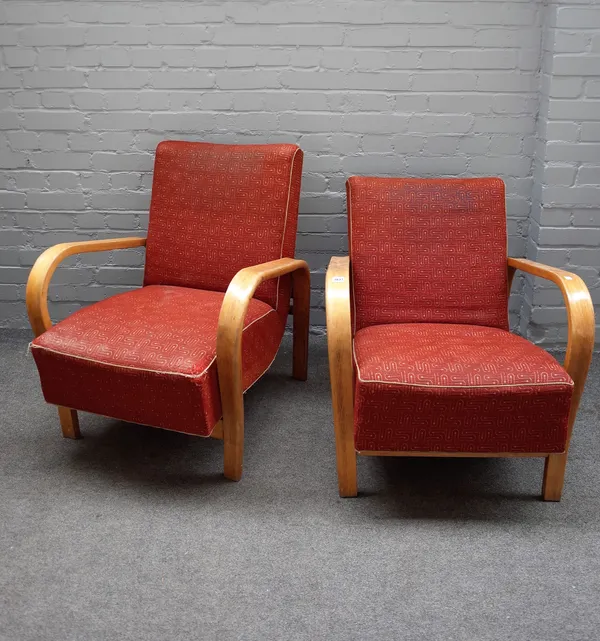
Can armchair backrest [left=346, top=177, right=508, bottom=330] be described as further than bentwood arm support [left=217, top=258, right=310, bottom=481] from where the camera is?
Yes

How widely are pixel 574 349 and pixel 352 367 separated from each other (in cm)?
55

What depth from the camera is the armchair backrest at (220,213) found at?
7.38 feet

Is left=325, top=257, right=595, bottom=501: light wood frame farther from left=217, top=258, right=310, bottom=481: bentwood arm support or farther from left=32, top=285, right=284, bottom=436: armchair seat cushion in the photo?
left=32, top=285, right=284, bottom=436: armchair seat cushion

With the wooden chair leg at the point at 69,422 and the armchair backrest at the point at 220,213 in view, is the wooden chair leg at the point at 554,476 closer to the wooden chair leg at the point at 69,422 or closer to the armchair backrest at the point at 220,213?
the armchair backrest at the point at 220,213

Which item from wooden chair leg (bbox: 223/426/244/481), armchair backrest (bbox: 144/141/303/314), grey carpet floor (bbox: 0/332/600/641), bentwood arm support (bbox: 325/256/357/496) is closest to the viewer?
grey carpet floor (bbox: 0/332/600/641)

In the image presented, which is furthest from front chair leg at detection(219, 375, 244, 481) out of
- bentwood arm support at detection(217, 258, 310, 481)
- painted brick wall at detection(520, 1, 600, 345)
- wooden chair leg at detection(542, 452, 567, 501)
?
painted brick wall at detection(520, 1, 600, 345)

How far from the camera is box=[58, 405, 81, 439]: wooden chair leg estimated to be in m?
2.07

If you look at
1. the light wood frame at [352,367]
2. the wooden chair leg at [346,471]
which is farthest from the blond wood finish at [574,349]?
the wooden chair leg at [346,471]

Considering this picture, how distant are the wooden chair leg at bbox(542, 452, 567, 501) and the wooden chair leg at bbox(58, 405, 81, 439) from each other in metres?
1.37

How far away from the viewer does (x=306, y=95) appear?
2.52m

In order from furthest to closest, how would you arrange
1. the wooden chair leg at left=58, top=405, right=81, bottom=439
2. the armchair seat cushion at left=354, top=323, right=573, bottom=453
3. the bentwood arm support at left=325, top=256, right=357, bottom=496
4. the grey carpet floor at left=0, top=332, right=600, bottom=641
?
the wooden chair leg at left=58, top=405, right=81, bottom=439, the bentwood arm support at left=325, top=256, right=357, bottom=496, the armchair seat cushion at left=354, top=323, right=573, bottom=453, the grey carpet floor at left=0, top=332, right=600, bottom=641

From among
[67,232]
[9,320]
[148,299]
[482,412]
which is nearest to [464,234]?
[482,412]

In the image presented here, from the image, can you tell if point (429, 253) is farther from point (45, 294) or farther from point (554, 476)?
point (45, 294)

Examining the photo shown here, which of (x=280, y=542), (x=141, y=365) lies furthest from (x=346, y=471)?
(x=141, y=365)
